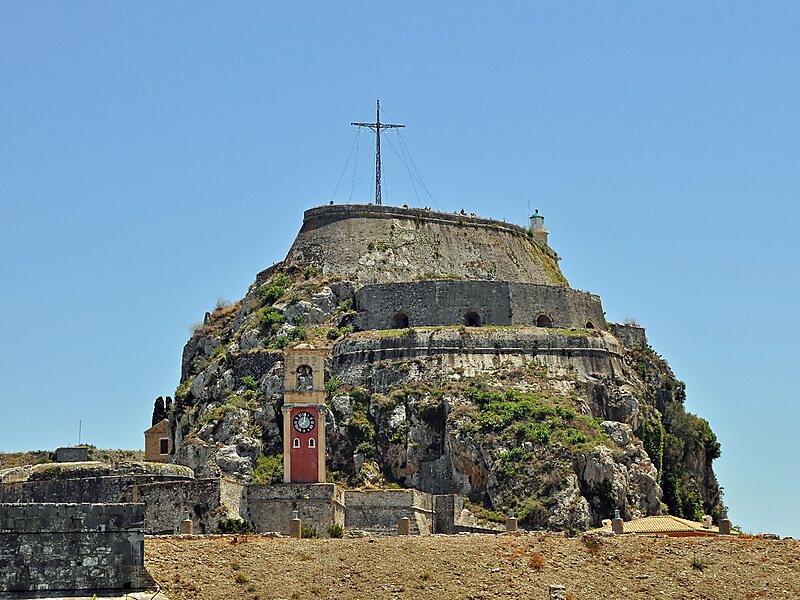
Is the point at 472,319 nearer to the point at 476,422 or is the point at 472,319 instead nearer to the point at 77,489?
the point at 476,422

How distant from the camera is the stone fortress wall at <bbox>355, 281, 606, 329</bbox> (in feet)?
296

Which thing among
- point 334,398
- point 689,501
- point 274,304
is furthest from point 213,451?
point 689,501

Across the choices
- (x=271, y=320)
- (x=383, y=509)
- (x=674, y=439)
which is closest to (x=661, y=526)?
(x=383, y=509)

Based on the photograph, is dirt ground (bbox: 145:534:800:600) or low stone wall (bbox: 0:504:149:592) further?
dirt ground (bbox: 145:534:800:600)

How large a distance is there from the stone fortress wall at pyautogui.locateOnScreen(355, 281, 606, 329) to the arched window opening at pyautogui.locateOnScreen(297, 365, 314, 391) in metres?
10.7

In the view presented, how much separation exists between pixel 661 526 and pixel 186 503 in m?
16.7

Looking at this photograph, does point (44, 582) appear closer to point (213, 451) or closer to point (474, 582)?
point (474, 582)

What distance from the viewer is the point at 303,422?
247 ft

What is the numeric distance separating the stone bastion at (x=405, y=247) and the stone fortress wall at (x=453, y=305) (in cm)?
335

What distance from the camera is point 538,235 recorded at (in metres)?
106

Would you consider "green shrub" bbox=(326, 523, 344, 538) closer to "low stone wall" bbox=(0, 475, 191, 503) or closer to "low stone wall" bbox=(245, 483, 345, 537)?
"low stone wall" bbox=(245, 483, 345, 537)

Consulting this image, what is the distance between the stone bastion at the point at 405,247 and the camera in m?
95.6

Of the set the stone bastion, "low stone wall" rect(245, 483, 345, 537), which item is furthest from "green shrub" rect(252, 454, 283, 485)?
the stone bastion

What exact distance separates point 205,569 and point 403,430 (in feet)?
109
